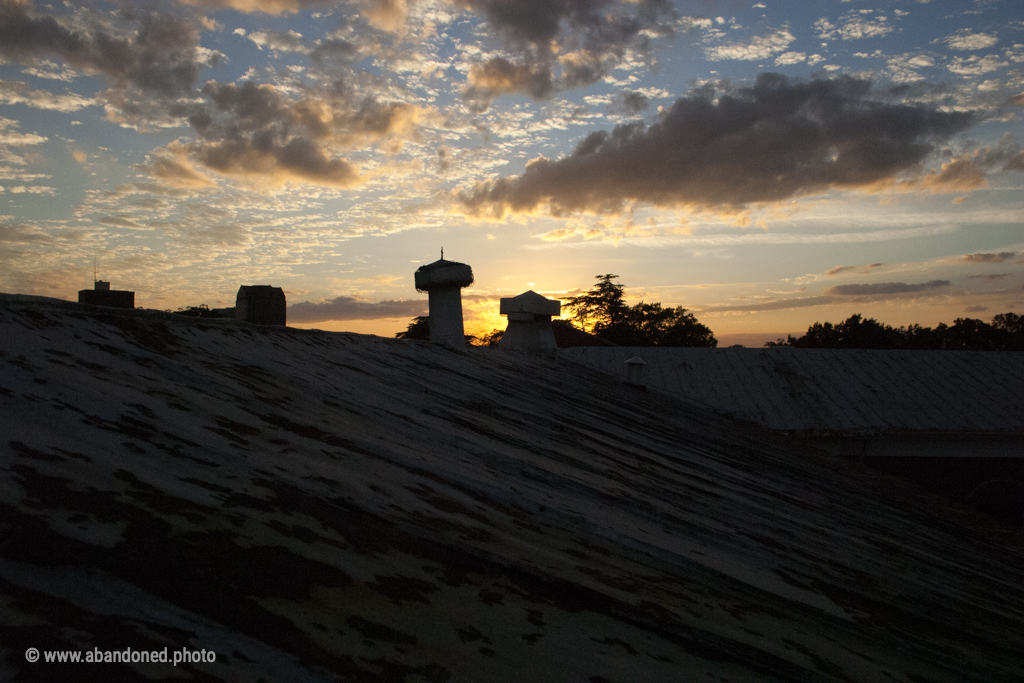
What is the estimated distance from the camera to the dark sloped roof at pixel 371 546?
0.97 m

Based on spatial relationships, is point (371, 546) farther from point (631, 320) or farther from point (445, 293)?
point (631, 320)

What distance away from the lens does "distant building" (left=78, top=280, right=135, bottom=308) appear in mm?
3428

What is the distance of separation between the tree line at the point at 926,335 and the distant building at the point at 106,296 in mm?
39525

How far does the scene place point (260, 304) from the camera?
4.73 metres

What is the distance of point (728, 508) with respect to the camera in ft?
11.1

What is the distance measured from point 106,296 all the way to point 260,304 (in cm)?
129

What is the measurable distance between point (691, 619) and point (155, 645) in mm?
1276

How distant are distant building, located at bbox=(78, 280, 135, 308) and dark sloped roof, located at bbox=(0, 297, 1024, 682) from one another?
78 centimetres

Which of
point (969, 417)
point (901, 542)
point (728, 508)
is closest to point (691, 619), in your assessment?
point (728, 508)

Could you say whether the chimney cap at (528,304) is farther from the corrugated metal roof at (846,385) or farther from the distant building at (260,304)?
the distant building at (260,304)

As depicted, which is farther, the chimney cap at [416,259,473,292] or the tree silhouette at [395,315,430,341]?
the tree silhouette at [395,315,430,341]

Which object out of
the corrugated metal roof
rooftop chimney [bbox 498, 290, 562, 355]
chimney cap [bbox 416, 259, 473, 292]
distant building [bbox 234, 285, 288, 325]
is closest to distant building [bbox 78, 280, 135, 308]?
distant building [bbox 234, 285, 288, 325]

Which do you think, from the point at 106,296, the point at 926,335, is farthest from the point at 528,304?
the point at 926,335

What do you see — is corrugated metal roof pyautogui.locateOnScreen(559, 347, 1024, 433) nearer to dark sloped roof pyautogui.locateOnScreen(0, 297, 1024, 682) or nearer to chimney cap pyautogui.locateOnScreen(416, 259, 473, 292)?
chimney cap pyautogui.locateOnScreen(416, 259, 473, 292)
